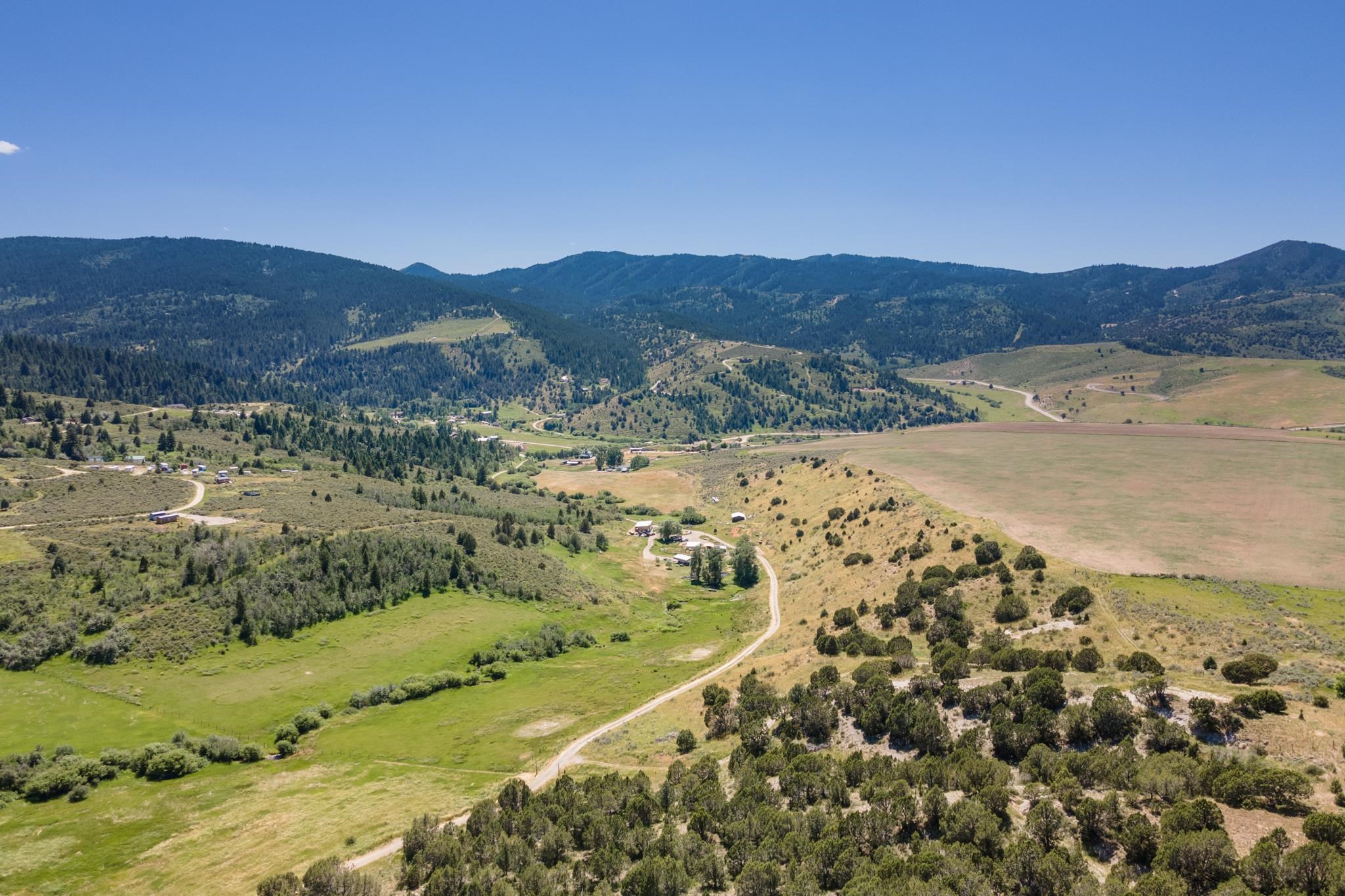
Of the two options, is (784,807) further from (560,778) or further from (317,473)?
(317,473)

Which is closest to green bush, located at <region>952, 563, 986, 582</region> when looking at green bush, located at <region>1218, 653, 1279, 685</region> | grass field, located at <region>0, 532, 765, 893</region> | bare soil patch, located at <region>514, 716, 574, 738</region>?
grass field, located at <region>0, 532, 765, 893</region>

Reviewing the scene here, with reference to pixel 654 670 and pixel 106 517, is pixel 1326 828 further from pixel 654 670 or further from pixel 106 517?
pixel 106 517

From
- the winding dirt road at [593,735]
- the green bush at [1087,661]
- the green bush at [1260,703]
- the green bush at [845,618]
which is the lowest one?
the winding dirt road at [593,735]

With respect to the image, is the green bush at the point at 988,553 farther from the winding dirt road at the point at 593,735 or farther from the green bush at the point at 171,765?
the green bush at the point at 171,765

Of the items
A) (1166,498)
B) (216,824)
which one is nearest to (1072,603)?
(1166,498)

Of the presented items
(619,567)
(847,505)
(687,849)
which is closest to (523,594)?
(619,567)

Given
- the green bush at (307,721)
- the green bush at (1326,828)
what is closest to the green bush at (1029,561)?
the green bush at (1326,828)

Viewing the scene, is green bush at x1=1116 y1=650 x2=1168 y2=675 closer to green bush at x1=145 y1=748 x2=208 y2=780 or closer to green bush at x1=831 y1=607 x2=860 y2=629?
green bush at x1=831 y1=607 x2=860 y2=629

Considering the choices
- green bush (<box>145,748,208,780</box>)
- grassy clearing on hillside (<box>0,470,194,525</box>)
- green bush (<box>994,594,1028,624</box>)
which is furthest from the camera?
grassy clearing on hillside (<box>0,470,194,525</box>)
